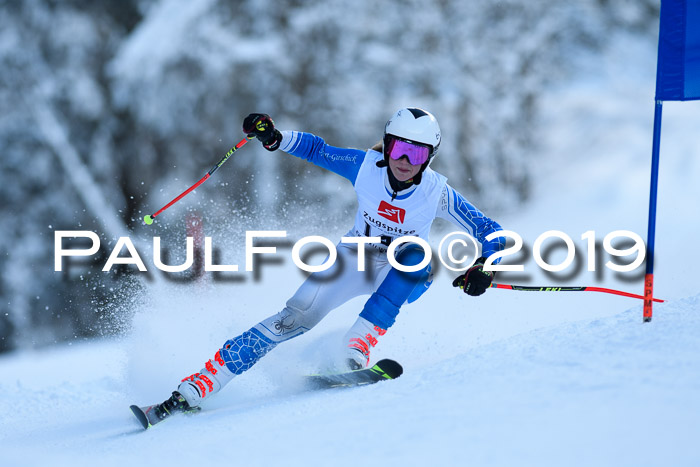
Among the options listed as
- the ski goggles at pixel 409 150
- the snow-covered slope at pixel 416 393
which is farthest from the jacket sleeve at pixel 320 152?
the snow-covered slope at pixel 416 393

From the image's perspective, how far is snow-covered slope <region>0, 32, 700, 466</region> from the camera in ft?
8.02

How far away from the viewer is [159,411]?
11.4 feet

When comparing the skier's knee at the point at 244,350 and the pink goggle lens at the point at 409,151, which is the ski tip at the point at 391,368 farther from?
the pink goggle lens at the point at 409,151

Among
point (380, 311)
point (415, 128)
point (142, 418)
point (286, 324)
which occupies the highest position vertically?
point (415, 128)

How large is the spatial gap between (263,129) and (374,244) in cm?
84

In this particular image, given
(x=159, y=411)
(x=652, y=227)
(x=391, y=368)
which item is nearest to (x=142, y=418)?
(x=159, y=411)

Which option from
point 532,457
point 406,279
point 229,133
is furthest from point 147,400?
point 229,133

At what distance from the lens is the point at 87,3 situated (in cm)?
1284

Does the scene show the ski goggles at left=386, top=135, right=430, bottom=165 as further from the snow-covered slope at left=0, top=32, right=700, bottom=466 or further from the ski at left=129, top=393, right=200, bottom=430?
the ski at left=129, top=393, right=200, bottom=430

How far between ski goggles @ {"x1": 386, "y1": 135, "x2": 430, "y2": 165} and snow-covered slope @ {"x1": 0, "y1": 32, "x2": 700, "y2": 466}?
3.14 ft

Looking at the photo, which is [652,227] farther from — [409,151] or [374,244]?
[374,244]

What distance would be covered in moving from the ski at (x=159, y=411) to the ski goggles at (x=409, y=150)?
153cm

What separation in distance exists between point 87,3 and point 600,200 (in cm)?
944

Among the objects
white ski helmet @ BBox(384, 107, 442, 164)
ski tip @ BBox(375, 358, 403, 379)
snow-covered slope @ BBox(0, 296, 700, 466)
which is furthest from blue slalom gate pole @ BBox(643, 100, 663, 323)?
Result: ski tip @ BBox(375, 358, 403, 379)
